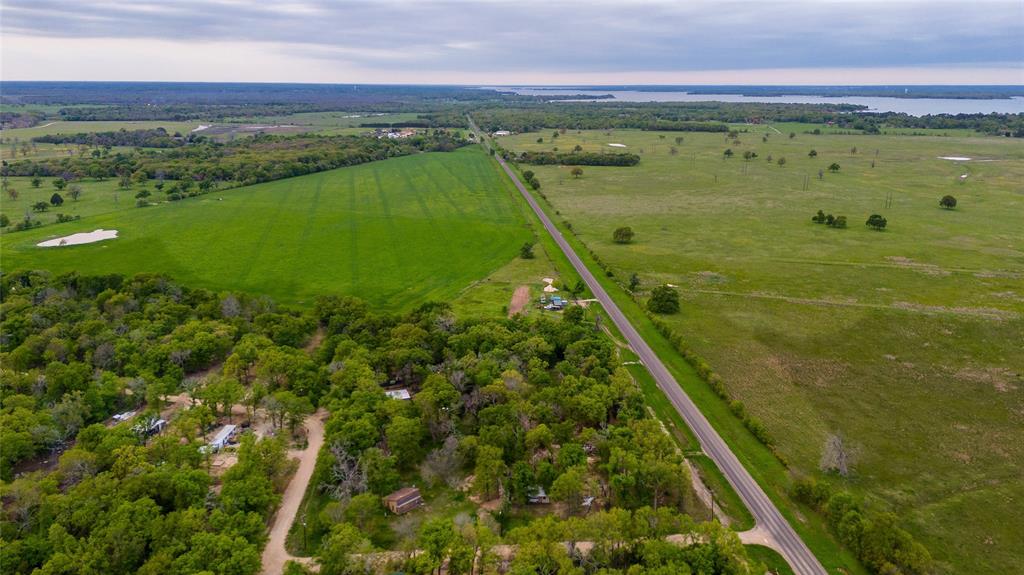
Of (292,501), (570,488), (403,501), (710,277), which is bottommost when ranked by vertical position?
(292,501)

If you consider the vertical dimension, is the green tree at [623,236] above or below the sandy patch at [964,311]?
above

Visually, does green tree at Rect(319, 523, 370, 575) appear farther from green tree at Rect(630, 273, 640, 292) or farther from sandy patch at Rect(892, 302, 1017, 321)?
sandy patch at Rect(892, 302, 1017, 321)

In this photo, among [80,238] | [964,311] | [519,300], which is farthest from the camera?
[80,238]

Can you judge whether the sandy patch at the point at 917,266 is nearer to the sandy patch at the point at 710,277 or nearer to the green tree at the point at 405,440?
the sandy patch at the point at 710,277

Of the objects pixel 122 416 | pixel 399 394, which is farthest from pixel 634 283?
pixel 122 416

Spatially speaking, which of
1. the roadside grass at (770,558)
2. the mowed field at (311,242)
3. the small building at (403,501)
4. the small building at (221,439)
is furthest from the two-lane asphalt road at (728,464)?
the small building at (221,439)

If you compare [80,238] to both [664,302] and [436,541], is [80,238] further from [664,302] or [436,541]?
[436,541]

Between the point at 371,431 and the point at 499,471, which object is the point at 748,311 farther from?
the point at 371,431
